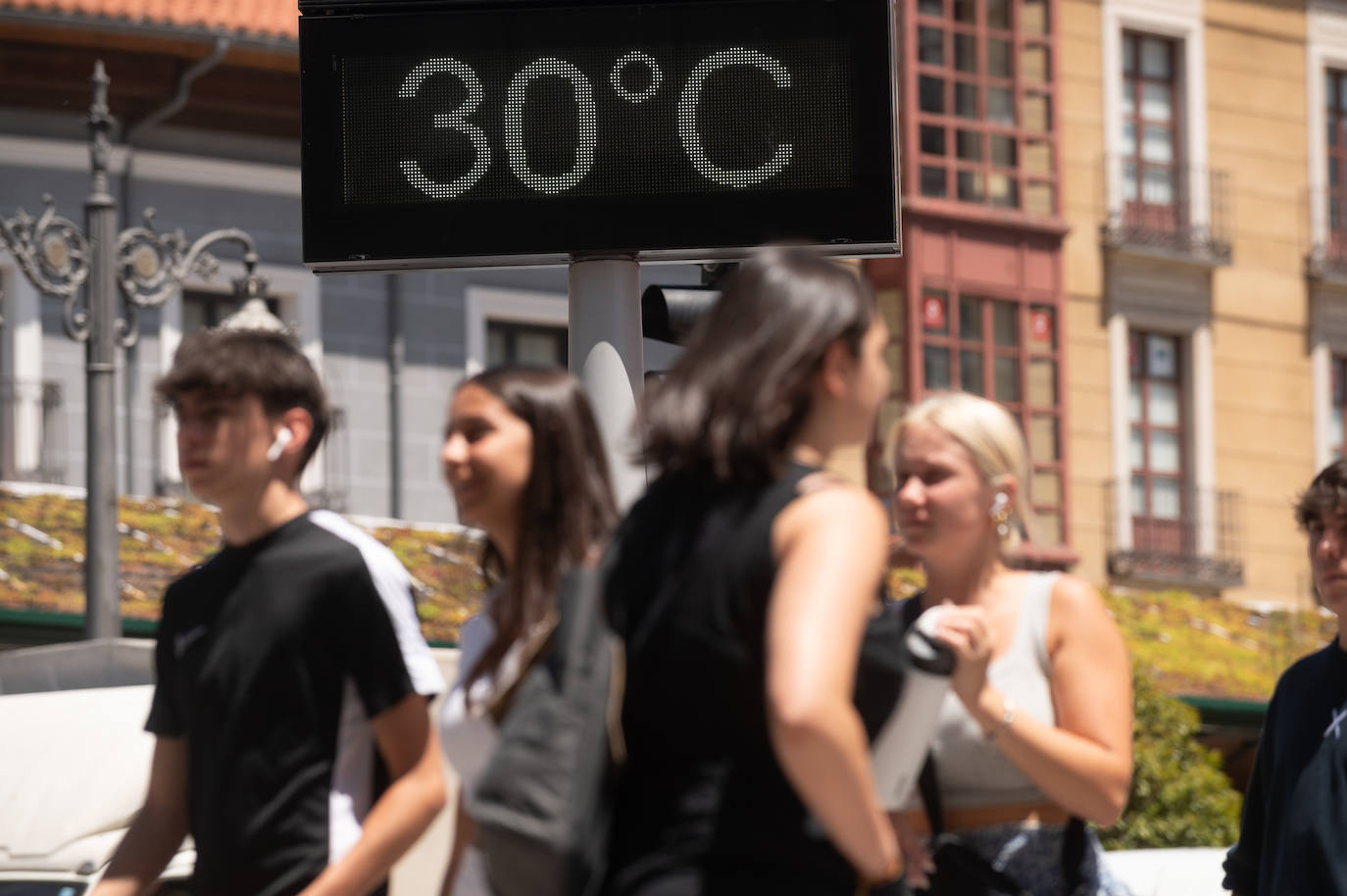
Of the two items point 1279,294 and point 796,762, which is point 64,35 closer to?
point 1279,294

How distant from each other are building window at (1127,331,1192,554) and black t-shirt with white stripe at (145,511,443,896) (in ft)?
77.9

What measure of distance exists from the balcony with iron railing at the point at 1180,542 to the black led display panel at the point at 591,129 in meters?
21.2

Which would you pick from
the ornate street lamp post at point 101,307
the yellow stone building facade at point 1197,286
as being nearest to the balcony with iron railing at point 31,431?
the ornate street lamp post at point 101,307

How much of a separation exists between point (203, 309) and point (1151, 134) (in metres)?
11.2

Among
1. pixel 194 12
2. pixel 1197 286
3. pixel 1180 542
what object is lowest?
pixel 1180 542

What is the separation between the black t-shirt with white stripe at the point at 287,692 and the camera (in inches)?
152

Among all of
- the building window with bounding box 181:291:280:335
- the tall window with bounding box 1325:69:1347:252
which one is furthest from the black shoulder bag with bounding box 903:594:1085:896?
the tall window with bounding box 1325:69:1347:252

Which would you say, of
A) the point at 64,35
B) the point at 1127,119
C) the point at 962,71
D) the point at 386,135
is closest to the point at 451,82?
the point at 386,135

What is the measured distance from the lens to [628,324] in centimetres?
596

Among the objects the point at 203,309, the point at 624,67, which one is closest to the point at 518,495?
the point at 624,67

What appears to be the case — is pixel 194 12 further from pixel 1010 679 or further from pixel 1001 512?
pixel 1010 679

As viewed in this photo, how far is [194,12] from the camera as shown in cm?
2238

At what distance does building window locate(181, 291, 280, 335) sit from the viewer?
74.9 ft

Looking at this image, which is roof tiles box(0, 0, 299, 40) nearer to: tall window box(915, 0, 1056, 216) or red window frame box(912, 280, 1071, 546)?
tall window box(915, 0, 1056, 216)
